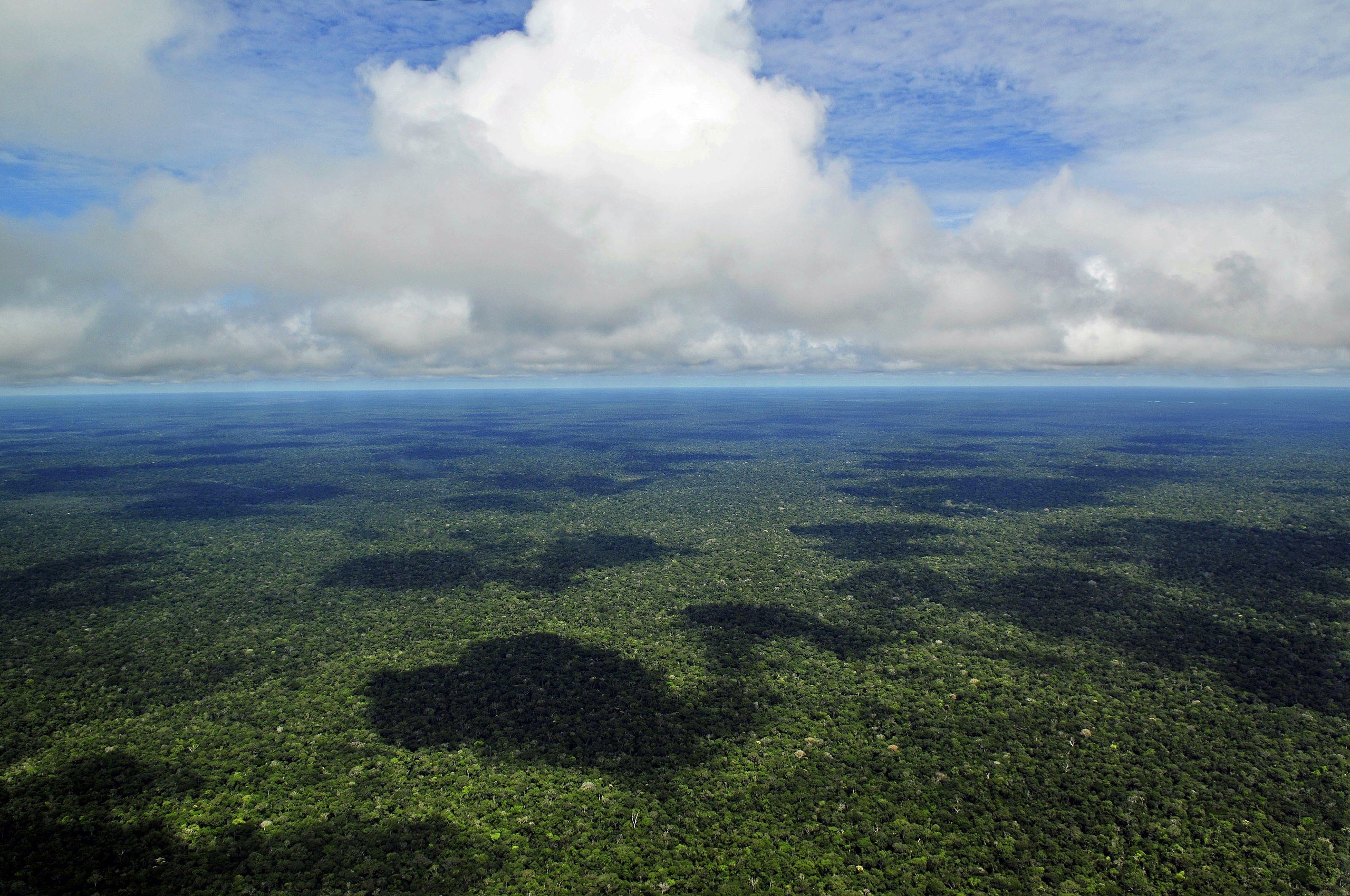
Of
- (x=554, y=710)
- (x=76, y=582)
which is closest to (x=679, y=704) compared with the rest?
(x=554, y=710)

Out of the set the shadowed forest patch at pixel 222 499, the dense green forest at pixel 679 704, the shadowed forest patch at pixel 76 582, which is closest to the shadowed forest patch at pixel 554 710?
the dense green forest at pixel 679 704

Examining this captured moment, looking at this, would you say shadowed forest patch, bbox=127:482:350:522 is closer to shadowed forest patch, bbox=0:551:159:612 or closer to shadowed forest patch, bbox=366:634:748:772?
shadowed forest patch, bbox=0:551:159:612

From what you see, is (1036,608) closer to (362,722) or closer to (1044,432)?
(362,722)

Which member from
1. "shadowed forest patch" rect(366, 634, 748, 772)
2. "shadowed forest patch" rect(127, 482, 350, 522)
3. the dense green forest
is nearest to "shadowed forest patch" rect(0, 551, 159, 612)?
the dense green forest

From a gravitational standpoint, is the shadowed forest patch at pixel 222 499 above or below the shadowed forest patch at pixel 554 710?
above

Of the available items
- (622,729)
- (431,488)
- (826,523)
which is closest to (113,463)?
(431,488)

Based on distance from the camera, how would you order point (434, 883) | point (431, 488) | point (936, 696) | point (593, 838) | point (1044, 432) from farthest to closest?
point (1044, 432) < point (431, 488) < point (936, 696) < point (593, 838) < point (434, 883)

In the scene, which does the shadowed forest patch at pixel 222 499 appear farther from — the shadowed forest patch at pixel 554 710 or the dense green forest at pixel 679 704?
the shadowed forest patch at pixel 554 710

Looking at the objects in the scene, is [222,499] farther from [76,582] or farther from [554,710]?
[554,710]
